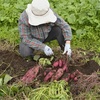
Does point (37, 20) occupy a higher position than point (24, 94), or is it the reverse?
point (37, 20)

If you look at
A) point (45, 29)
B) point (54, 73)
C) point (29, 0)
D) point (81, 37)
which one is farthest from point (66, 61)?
point (29, 0)

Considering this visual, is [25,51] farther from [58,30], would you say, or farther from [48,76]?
[48,76]

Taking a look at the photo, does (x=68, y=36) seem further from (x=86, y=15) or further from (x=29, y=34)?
(x=86, y=15)

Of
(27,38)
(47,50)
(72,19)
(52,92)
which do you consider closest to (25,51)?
(27,38)

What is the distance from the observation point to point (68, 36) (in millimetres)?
4477

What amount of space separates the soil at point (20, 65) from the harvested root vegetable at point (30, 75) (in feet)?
0.39

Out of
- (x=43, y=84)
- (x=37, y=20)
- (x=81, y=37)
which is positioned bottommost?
(x=81, y=37)

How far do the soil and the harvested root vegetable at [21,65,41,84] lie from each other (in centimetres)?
12

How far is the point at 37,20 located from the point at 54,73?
70cm

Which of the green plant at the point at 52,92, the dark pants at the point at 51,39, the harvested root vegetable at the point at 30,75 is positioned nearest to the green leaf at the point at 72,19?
the dark pants at the point at 51,39

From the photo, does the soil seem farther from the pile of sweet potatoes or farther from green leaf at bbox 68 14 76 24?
green leaf at bbox 68 14 76 24

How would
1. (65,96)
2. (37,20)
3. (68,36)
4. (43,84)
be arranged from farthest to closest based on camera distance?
1. (68,36)
2. (37,20)
3. (43,84)
4. (65,96)

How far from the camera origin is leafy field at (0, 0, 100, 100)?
147 inches

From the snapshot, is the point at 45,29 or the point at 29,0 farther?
the point at 29,0
